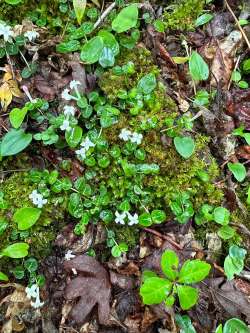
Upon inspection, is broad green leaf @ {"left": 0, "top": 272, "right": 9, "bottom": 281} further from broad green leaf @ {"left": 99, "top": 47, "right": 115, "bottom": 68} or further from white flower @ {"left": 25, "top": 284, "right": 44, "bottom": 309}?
broad green leaf @ {"left": 99, "top": 47, "right": 115, "bottom": 68}

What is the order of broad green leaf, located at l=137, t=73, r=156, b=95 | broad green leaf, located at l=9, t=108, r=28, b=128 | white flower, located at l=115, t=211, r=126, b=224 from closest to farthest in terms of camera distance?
white flower, located at l=115, t=211, r=126, b=224 → broad green leaf, located at l=9, t=108, r=28, b=128 → broad green leaf, located at l=137, t=73, r=156, b=95

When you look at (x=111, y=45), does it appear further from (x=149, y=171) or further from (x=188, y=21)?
(x=149, y=171)

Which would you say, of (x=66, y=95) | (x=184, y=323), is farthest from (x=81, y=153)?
(x=184, y=323)

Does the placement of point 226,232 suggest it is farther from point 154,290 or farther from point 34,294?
point 34,294

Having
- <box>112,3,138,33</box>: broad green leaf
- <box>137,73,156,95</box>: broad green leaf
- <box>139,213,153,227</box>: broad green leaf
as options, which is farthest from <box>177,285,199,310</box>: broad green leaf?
<box>112,3,138,33</box>: broad green leaf

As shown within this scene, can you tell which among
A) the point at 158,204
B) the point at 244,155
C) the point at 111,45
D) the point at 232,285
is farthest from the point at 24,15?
the point at 232,285
